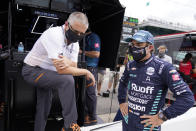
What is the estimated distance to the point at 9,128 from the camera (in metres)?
1.97

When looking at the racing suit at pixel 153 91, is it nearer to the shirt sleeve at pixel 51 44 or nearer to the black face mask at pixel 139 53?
the black face mask at pixel 139 53

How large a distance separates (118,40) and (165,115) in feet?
6.50

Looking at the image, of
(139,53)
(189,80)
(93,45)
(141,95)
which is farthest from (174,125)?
(189,80)

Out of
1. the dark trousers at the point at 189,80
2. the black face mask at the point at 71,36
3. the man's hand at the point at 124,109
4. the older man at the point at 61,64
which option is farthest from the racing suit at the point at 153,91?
the dark trousers at the point at 189,80

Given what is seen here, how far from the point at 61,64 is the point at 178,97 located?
3.32ft

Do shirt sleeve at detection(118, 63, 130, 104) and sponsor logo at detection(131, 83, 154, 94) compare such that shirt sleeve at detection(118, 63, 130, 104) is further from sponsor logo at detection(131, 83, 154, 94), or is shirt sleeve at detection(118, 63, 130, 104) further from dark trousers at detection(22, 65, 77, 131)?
dark trousers at detection(22, 65, 77, 131)

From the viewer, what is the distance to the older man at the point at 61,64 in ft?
5.38

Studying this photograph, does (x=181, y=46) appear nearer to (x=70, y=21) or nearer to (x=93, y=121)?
(x=93, y=121)

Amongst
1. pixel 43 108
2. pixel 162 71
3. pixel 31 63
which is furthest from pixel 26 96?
pixel 162 71

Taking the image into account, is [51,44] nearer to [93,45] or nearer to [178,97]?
[178,97]

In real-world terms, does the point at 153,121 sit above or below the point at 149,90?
below

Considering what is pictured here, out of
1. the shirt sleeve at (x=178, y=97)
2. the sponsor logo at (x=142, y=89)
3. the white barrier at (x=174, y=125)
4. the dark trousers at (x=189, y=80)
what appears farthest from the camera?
the dark trousers at (x=189, y=80)

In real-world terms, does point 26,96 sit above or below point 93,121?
above

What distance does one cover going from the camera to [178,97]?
1205 millimetres
